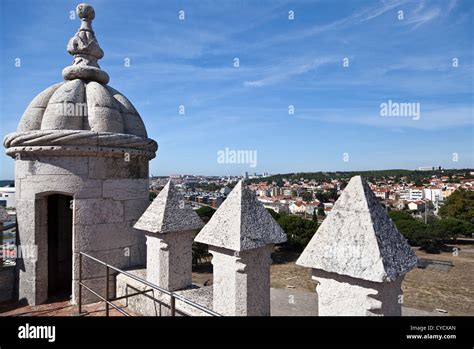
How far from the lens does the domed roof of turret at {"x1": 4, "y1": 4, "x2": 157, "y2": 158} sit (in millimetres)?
5500

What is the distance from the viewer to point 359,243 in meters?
2.61

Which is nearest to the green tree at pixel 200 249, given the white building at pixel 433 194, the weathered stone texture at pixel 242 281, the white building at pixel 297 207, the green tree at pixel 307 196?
the weathered stone texture at pixel 242 281

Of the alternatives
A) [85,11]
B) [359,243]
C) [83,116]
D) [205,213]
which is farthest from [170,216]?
[205,213]

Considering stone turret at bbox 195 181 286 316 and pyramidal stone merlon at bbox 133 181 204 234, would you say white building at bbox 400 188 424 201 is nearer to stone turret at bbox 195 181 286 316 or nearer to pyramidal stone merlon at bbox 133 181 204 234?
pyramidal stone merlon at bbox 133 181 204 234

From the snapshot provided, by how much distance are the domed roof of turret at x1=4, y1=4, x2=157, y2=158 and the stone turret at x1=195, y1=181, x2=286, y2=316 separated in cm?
294

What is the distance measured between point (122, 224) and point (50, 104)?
2.54 m

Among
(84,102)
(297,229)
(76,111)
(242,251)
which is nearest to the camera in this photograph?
(242,251)

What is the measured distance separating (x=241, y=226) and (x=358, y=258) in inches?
53.8

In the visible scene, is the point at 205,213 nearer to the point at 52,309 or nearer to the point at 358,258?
the point at 52,309

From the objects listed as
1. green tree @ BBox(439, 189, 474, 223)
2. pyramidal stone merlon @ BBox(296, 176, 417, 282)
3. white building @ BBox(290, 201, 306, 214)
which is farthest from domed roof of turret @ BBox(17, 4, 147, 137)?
white building @ BBox(290, 201, 306, 214)

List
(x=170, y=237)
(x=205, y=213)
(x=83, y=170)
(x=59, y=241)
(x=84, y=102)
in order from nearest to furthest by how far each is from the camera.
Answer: (x=170, y=237) < (x=83, y=170) < (x=84, y=102) < (x=59, y=241) < (x=205, y=213)

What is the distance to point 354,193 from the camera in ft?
9.24
